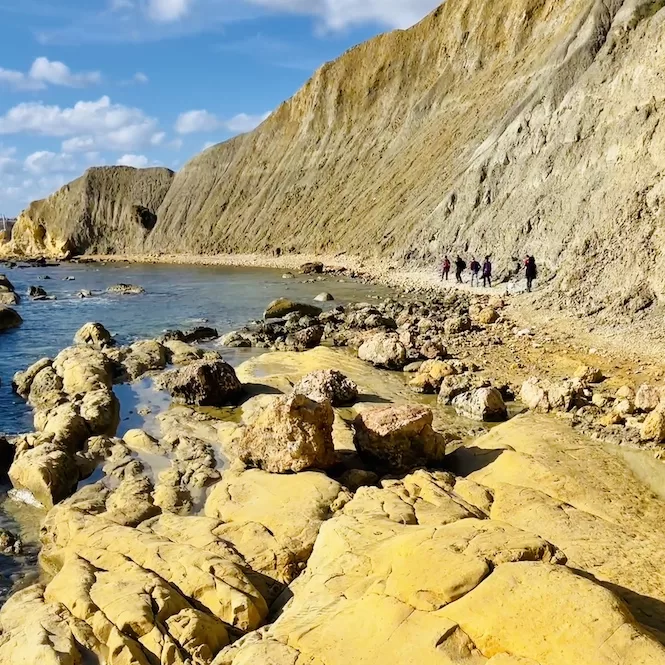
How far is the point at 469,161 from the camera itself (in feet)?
133

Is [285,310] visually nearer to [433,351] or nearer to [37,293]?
[433,351]

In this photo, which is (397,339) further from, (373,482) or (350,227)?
(350,227)

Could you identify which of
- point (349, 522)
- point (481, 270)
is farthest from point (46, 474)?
point (481, 270)

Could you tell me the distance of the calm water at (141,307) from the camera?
69.9 feet

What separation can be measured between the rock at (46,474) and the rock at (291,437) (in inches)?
116

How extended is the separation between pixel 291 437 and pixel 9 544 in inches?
154

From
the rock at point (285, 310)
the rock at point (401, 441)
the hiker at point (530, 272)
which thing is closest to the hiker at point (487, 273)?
the hiker at point (530, 272)

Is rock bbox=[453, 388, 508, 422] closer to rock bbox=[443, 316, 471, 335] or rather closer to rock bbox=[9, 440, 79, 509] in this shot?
rock bbox=[443, 316, 471, 335]

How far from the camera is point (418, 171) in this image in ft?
158

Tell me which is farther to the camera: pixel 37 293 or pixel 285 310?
pixel 37 293

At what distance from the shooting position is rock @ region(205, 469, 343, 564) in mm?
7204

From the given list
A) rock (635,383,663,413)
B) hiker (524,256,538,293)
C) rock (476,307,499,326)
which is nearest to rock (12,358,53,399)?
rock (476,307,499,326)

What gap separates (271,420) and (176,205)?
251 feet

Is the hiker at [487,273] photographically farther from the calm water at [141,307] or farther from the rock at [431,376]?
the rock at [431,376]
